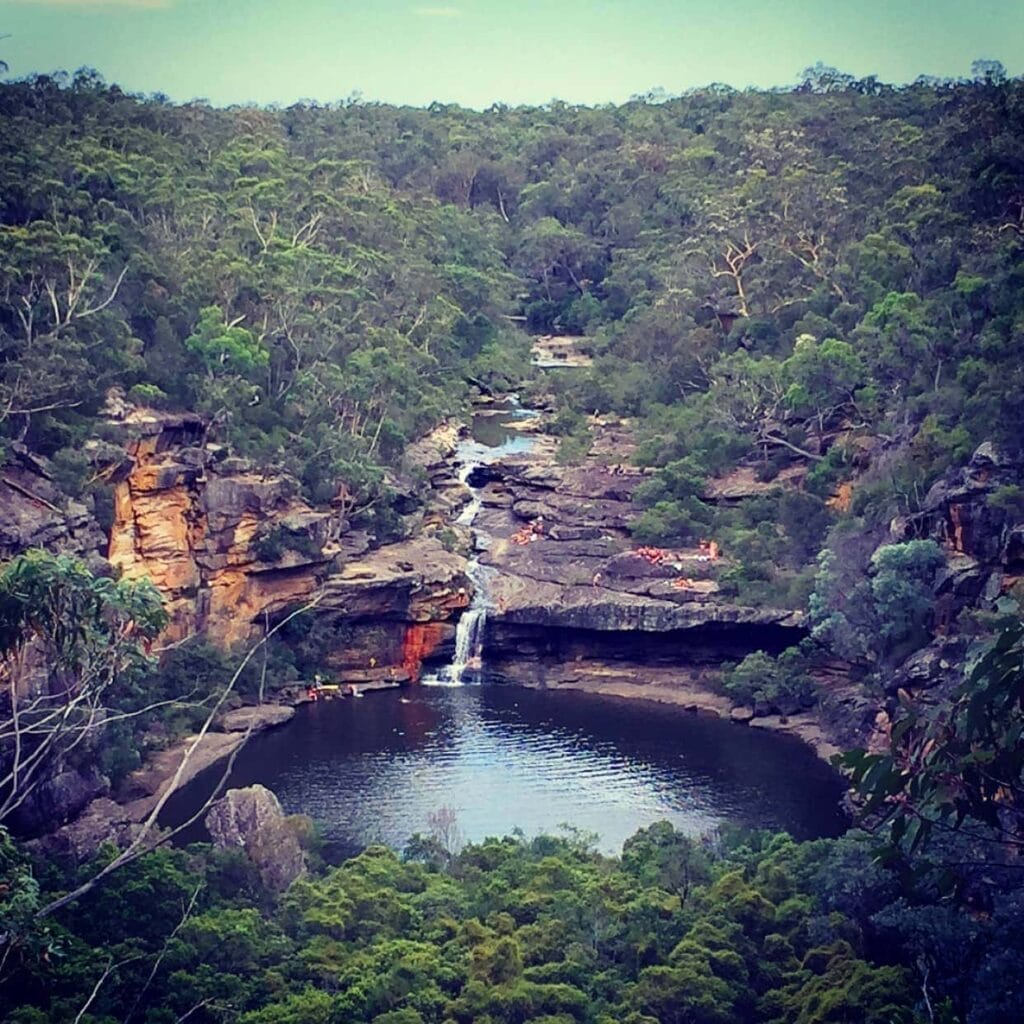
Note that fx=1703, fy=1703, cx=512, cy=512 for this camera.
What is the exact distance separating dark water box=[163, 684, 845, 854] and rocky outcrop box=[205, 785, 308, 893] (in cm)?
188

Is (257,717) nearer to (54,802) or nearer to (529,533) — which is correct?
(54,802)

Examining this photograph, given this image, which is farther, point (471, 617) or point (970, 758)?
point (471, 617)

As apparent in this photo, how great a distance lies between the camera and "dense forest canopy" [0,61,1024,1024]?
1593 centimetres

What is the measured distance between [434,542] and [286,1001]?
17586mm

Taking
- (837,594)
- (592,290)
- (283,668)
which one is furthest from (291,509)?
(592,290)

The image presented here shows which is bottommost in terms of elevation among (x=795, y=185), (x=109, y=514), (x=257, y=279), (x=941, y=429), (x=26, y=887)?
(x=26, y=887)

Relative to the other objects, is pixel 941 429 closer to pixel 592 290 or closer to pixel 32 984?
pixel 32 984

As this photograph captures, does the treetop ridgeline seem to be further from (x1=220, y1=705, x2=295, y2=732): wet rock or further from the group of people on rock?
(x1=220, y1=705, x2=295, y2=732): wet rock

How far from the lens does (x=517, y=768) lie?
26.0 metres

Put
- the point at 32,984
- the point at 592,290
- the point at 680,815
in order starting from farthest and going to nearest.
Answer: the point at 592,290 → the point at 680,815 → the point at 32,984

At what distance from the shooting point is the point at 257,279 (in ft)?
113

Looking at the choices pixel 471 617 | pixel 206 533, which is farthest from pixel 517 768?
pixel 206 533

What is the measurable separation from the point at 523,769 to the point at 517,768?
0.10m

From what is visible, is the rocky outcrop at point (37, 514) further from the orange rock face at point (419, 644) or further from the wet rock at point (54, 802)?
the orange rock face at point (419, 644)
